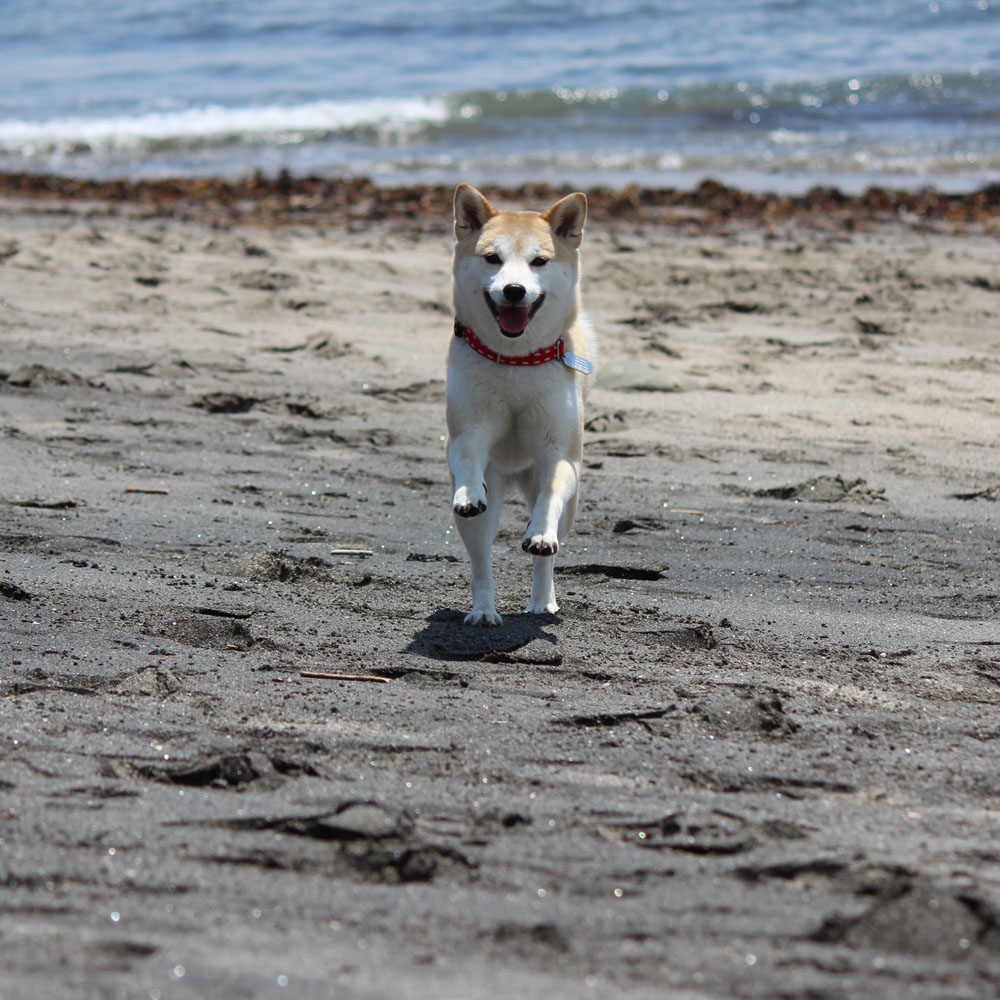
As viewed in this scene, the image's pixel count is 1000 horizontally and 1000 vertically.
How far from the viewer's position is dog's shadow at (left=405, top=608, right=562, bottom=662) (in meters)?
3.87

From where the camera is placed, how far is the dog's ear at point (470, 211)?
4375 mm

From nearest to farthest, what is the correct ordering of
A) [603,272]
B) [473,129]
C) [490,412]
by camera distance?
[490,412] < [603,272] < [473,129]

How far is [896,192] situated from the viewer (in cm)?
1227

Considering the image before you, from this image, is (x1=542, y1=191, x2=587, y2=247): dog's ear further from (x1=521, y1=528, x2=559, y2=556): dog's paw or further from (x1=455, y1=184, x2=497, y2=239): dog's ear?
(x1=521, y1=528, x2=559, y2=556): dog's paw

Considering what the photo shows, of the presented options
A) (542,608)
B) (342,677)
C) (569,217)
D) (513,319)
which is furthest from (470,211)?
(342,677)

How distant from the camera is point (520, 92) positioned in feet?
66.6

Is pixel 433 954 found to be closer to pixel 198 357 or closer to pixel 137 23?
pixel 198 357

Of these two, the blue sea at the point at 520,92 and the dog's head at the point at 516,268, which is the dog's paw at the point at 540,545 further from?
the blue sea at the point at 520,92

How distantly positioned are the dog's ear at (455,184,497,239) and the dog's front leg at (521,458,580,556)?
0.93m

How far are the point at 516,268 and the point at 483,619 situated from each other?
1.21 meters

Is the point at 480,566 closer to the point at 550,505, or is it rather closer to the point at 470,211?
the point at 550,505

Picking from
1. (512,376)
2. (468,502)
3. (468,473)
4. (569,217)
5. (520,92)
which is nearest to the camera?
(468,502)

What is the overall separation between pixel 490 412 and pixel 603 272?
512 centimetres

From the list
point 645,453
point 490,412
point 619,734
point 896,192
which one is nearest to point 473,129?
point 896,192
